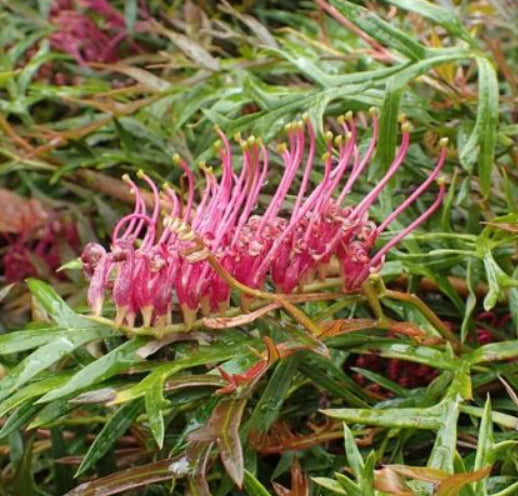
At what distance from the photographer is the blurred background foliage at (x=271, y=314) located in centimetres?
63

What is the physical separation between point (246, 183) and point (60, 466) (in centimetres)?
29

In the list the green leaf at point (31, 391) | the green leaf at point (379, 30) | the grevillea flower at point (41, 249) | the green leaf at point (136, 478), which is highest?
the green leaf at point (379, 30)

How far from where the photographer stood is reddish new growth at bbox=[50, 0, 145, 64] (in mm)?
1310

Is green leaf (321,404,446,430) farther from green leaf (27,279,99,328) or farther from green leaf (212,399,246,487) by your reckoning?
green leaf (27,279,99,328)

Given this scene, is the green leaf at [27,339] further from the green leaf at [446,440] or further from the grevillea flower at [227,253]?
the green leaf at [446,440]

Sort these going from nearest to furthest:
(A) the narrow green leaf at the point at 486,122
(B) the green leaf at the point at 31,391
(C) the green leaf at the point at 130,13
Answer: (B) the green leaf at the point at 31,391 < (A) the narrow green leaf at the point at 486,122 < (C) the green leaf at the point at 130,13

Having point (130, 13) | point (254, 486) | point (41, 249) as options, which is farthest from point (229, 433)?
point (130, 13)

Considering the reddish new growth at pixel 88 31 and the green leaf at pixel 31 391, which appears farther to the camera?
the reddish new growth at pixel 88 31

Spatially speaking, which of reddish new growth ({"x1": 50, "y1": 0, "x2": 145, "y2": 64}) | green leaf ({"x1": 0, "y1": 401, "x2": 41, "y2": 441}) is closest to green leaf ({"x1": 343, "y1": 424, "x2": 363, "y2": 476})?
green leaf ({"x1": 0, "y1": 401, "x2": 41, "y2": 441})

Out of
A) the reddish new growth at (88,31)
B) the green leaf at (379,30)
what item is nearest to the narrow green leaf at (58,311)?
the green leaf at (379,30)

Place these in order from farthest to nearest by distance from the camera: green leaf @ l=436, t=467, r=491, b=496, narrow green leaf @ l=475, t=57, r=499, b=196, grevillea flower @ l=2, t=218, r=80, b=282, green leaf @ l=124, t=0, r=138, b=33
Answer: green leaf @ l=124, t=0, r=138, b=33 < grevillea flower @ l=2, t=218, r=80, b=282 < narrow green leaf @ l=475, t=57, r=499, b=196 < green leaf @ l=436, t=467, r=491, b=496

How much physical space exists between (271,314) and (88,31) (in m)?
0.77

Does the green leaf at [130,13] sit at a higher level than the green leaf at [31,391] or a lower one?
lower

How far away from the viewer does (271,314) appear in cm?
69
